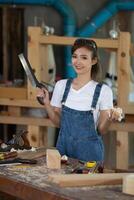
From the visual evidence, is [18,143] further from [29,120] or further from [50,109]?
[29,120]

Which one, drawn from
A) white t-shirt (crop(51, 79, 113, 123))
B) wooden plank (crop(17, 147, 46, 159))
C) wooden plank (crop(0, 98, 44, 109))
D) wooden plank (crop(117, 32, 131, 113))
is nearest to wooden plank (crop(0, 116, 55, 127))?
wooden plank (crop(0, 98, 44, 109))

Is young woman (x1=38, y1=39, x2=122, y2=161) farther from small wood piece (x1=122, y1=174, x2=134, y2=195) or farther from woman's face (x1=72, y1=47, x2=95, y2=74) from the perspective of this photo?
small wood piece (x1=122, y1=174, x2=134, y2=195)

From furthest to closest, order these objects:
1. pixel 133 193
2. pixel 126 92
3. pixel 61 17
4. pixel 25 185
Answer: pixel 61 17 < pixel 126 92 < pixel 25 185 < pixel 133 193

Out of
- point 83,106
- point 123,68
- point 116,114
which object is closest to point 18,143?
point 83,106

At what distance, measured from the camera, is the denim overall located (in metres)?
3.23

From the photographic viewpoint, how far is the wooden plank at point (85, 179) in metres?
2.28

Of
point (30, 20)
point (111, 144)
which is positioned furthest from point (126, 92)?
point (30, 20)

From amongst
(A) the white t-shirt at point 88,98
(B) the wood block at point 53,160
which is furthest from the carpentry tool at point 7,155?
(A) the white t-shirt at point 88,98

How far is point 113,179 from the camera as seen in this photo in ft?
7.60

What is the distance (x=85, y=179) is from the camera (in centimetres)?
229

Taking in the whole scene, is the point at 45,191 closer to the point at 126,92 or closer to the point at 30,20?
the point at 126,92

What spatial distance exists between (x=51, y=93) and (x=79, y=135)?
1.95 feet

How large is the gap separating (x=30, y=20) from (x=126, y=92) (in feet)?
9.45

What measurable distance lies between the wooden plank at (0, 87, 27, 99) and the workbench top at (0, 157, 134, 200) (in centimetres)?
228
